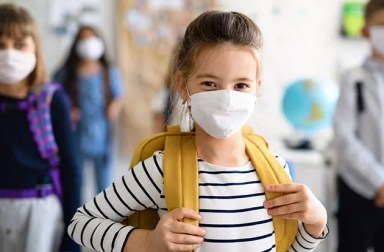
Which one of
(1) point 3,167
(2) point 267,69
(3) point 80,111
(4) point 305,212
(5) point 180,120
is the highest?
(2) point 267,69

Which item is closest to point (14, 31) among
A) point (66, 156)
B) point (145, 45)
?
point (66, 156)

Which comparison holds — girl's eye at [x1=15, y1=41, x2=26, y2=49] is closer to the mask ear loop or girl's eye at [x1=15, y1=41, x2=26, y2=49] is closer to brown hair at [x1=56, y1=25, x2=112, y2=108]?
the mask ear loop

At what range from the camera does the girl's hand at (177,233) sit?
90cm

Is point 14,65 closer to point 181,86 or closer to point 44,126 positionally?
point 44,126

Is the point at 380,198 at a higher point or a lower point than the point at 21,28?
lower

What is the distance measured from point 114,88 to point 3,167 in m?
2.04

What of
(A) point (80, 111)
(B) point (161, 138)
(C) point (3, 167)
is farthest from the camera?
(A) point (80, 111)

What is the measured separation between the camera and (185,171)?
3.21 feet

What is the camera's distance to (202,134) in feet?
3.41

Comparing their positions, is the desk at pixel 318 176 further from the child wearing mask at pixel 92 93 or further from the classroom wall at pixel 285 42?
the child wearing mask at pixel 92 93

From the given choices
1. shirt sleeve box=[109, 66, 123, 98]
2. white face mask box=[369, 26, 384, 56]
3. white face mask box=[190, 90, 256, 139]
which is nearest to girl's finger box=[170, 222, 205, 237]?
white face mask box=[190, 90, 256, 139]

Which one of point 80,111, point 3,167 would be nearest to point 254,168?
point 3,167

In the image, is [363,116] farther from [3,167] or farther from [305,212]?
[3,167]

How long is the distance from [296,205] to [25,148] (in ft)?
2.90
